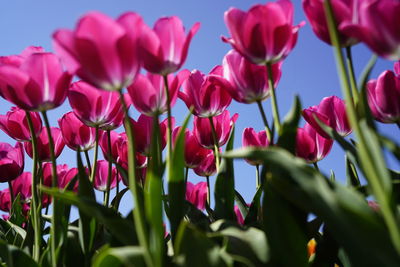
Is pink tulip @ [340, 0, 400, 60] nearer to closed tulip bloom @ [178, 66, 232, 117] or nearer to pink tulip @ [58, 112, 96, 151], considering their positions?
closed tulip bloom @ [178, 66, 232, 117]

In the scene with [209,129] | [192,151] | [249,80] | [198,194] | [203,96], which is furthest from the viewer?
[198,194]

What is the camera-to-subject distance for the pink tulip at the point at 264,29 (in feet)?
3.50

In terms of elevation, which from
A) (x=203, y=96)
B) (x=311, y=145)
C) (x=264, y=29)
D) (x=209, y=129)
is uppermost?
(x=264, y=29)

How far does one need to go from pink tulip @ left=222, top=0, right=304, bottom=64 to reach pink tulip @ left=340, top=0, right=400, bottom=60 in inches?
8.3

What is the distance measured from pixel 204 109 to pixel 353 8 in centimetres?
63

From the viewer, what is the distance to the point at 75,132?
1.66 metres

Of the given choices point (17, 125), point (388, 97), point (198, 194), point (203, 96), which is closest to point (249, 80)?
point (203, 96)

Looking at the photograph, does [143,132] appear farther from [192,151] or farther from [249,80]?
[249,80]

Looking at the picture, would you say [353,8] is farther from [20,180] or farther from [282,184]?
[20,180]

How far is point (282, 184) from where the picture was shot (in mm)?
854

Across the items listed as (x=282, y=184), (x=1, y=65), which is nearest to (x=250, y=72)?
(x=282, y=184)

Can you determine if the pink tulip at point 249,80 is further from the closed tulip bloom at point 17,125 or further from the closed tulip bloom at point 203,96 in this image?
the closed tulip bloom at point 17,125

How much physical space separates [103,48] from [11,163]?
45.4 inches

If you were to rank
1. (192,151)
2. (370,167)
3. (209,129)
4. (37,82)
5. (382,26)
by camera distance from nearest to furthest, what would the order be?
1. (370,167)
2. (382,26)
3. (37,82)
4. (209,129)
5. (192,151)
